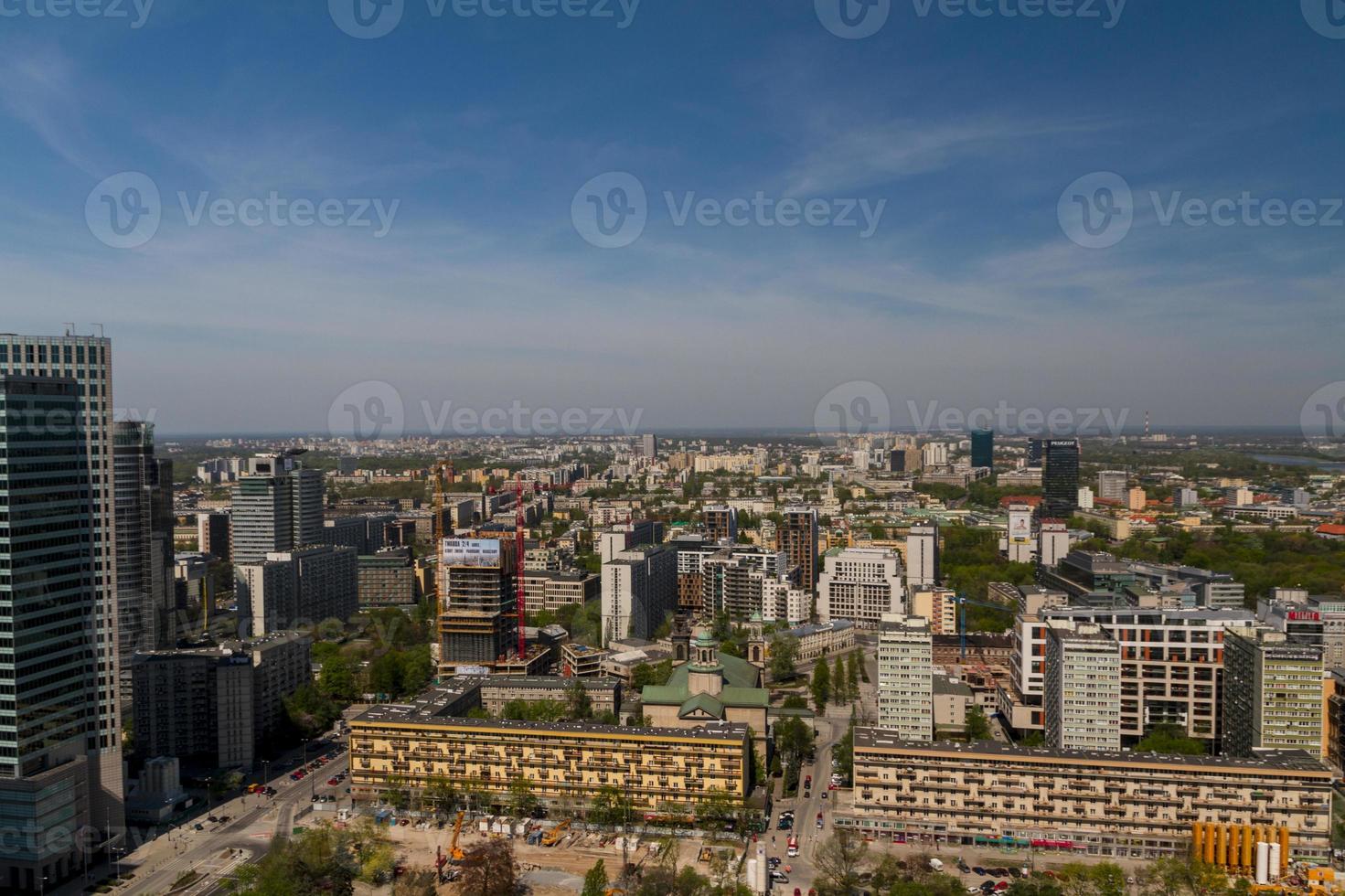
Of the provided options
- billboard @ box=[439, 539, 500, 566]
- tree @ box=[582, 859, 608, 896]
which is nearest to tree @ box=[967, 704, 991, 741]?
tree @ box=[582, 859, 608, 896]

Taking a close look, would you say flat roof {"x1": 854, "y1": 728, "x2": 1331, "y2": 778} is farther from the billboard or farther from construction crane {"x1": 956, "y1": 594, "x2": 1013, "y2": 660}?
the billboard

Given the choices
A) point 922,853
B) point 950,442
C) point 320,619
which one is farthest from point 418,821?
point 950,442

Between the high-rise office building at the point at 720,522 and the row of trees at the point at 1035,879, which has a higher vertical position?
the high-rise office building at the point at 720,522

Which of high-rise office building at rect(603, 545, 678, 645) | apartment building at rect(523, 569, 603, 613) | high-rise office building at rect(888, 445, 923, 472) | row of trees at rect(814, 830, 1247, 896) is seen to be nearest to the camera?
row of trees at rect(814, 830, 1247, 896)

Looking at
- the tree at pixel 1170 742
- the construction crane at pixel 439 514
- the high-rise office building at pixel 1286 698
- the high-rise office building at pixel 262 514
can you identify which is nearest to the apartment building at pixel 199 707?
the construction crane at pixel 439 514

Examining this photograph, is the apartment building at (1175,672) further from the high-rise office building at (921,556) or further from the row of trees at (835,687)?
the high-rise office building at (921,556)
